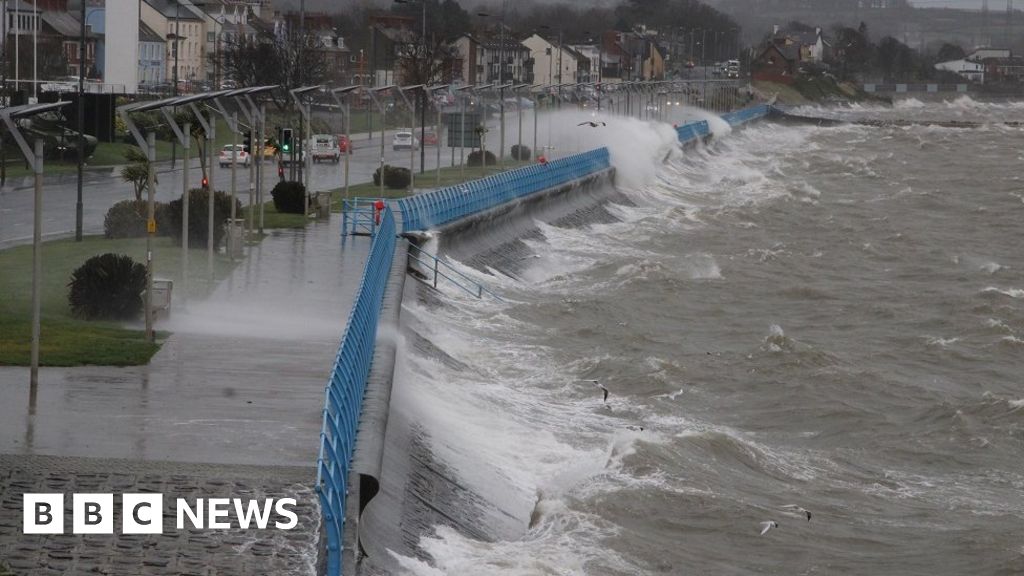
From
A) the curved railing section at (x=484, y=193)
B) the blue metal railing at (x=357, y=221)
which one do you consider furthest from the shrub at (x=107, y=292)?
the blue metal railing at (x=357, y=221)

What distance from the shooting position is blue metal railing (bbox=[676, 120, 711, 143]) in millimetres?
93438

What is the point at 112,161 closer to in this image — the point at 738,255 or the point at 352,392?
the point at 738,255

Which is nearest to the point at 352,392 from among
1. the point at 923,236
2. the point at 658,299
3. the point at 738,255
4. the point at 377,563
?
the point at 377,563

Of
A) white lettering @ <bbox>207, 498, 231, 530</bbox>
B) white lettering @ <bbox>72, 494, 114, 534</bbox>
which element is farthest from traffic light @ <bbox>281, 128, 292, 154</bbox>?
white lettering @ <bbox>72, 494, 114, 534</bbox>

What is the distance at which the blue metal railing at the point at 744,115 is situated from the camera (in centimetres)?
12693

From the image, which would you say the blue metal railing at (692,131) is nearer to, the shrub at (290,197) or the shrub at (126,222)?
the shrub at (290,197)

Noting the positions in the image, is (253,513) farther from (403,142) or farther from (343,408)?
(403,142)

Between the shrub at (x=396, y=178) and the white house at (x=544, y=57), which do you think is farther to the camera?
the white house at (x=544, y=57)

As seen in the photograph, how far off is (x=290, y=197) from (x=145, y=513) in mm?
28457

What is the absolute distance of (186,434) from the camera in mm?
16344

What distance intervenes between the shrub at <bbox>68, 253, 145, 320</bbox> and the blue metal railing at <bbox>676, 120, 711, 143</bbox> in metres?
68.9

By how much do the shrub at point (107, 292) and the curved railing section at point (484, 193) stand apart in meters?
11.9

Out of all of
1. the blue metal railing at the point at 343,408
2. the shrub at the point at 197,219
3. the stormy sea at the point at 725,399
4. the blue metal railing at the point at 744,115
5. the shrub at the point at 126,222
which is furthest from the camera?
the blue metal railing at the point at 744,115

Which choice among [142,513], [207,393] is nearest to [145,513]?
[142,513]
